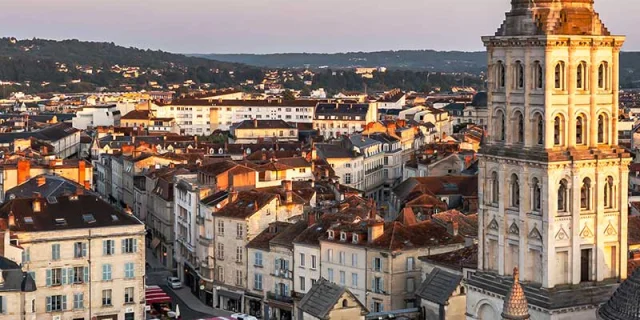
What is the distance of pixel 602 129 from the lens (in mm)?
51906

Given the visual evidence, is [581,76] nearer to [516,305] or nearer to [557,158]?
[557,158]

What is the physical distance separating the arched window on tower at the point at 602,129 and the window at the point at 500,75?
440 cm

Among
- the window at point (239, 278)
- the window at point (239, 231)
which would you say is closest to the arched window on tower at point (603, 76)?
the window at point (239, 231)

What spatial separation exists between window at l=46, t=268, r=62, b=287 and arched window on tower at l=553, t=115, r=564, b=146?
3952cm

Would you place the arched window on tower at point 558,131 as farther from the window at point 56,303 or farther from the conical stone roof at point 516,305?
the window at point 56,303

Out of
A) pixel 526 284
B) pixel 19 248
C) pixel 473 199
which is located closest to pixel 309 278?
pixel 19 248

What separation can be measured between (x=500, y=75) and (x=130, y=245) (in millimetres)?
37191

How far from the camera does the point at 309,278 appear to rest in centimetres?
8325

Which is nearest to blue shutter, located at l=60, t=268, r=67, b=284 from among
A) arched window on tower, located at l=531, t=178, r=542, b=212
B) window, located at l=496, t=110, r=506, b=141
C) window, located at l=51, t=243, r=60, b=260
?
window, located at l=51, t=243, r=60, b=260

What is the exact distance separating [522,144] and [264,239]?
40.4m

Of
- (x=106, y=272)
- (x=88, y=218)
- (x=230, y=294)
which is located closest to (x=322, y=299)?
(x=106, y=272)

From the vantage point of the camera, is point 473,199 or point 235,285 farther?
point 473,199

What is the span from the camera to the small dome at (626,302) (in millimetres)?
47469

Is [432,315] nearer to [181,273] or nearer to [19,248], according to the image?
[19,248]
